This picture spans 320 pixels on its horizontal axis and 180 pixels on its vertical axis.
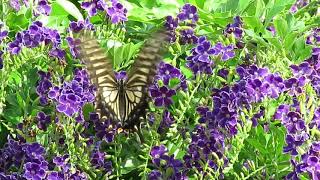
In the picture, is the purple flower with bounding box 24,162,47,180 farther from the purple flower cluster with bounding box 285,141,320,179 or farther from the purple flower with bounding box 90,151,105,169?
the purple flower cluster with bounding box 285,141,320,179

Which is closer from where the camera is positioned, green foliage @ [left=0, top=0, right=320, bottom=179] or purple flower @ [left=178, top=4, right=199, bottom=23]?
green foliage @ [left=0, top=0, right=320, bottom=179]

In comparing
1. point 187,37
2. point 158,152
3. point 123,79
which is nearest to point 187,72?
point 187,37

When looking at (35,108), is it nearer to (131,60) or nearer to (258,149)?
(131,60)

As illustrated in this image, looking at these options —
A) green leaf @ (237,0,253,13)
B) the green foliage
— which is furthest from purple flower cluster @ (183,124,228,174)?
green leaf @ (237,0,253,13)

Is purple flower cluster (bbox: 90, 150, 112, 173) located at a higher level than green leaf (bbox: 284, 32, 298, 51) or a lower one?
lower

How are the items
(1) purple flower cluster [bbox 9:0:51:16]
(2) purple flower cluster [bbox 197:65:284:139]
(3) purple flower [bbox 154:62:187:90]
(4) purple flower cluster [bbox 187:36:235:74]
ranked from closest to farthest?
(2) purple flower cluster [bbox 197:65:284:139], (4) purple flower cluster [bbox 187:36:235:74], (3) purple flower [bbox 154:62:187:90], (1) purple flower cluster [bbox 9:0:51:16]

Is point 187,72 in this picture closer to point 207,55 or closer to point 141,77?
point 141,77
